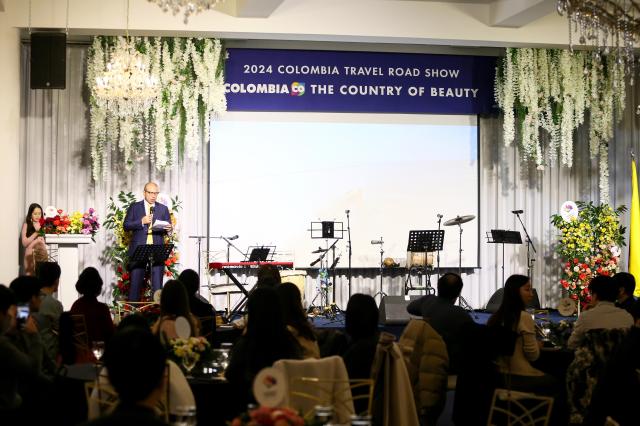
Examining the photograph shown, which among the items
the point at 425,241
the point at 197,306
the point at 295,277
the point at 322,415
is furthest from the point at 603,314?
the point at 295,277

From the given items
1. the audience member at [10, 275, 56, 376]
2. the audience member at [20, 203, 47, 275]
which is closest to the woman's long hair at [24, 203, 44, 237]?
the audience member at [20, 203, 47, 275]

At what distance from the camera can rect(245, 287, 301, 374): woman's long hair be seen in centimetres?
441

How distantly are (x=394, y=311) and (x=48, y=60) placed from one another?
5306 mm

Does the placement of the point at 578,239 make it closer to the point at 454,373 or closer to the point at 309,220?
the point at 309,220

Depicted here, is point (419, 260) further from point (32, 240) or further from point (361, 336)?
point (361, 336)

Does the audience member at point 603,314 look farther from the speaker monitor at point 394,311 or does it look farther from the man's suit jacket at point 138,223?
the man's suit jacket at point 138,223

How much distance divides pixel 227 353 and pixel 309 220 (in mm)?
7450

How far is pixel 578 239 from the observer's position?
12930mm

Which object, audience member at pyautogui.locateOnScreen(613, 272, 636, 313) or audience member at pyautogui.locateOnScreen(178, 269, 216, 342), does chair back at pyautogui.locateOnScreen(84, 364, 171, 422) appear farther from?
audience member at pyautogui.locateOnScreen(613, 272, 636, 313)

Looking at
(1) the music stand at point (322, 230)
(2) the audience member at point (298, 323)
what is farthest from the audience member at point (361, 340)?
(1) the music stand at point (322, 230)

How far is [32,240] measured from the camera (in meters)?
11.3

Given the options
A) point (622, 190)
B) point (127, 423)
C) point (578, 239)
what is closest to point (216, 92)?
point (578, 239)

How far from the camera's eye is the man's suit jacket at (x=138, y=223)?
1152 cm

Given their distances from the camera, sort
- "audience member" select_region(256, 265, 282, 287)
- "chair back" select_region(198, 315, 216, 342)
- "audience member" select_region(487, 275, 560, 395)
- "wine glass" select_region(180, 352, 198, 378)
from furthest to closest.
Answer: "audience member" select_region(256, 265, 282, 287) < "chair back" select_region(198, 315, 216, 342) < "audience member" select_region(487, 275, 560, 395) < "wine glass" select_region(180, 352, 198, 378)
